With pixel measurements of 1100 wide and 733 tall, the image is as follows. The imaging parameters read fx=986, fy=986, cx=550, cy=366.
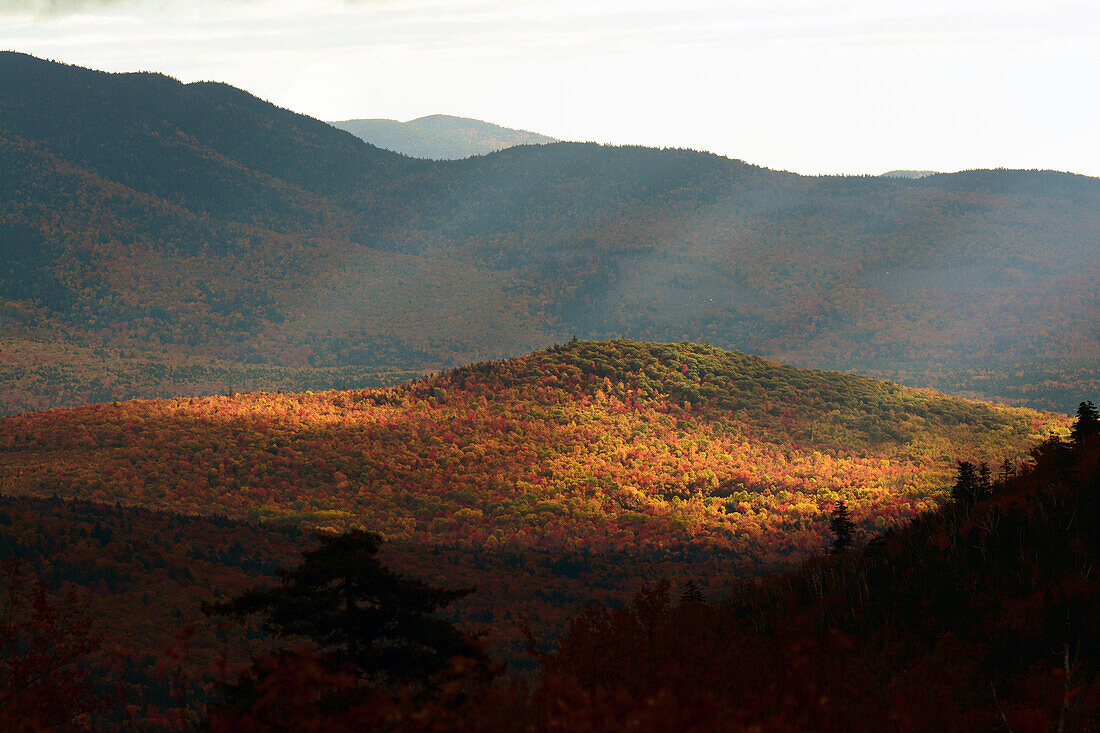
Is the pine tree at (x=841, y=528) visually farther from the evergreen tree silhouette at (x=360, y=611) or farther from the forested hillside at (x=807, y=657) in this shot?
the evergreen tree silhouette at (x=360, y=611)

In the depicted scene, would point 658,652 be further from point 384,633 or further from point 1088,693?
point 1088,693

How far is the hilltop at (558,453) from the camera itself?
9925cm

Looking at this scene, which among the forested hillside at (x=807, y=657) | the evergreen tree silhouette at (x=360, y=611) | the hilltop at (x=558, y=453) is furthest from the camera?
the hilltop at (x=558, y=453)

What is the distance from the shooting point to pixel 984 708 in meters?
20.3

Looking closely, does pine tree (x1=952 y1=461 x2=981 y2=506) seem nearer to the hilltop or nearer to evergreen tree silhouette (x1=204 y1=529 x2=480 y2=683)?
evergreen tree silhouette (x1=204 y1=529 x2=480 y2=683)

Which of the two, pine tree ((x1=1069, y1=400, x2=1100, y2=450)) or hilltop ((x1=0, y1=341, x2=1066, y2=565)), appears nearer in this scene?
pine tree ((x1=1069, y1=400, x2=1100, y2=450))

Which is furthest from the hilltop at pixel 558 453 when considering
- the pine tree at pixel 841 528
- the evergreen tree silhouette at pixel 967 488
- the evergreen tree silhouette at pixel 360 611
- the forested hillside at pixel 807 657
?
the evergreen tree silhouette at pixel 360 611

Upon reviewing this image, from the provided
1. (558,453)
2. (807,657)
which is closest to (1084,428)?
(807,657)

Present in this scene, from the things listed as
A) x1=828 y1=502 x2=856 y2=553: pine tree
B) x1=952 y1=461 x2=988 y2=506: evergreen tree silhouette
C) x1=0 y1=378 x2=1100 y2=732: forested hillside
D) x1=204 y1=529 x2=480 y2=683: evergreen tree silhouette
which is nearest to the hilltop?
x1=828 y1=502 x2=856 y2=553: pine tree

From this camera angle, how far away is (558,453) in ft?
389

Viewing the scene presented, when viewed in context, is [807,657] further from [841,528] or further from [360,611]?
[841,528]

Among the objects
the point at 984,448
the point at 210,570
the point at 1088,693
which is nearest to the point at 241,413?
the point at 210,570

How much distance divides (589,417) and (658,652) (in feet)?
358

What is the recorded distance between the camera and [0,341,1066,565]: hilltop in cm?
9925
